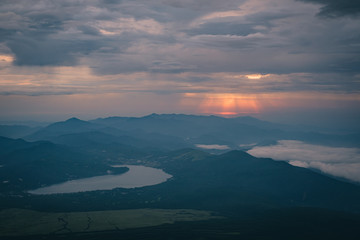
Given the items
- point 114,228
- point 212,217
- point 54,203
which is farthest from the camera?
point 54,203

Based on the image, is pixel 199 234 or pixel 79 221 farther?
pixel 79 221

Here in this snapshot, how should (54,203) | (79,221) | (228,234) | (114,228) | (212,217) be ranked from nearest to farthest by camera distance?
(228,234), (114,228), (79,221), (212,217), (54,203)

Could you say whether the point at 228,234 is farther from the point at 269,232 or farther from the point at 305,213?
the point at 305,213

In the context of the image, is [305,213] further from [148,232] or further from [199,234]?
[148,232]

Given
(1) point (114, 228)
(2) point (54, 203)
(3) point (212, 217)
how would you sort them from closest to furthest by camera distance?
(1) point (114, 228) → (3) point (212, 217) → (2) point (54, 203)

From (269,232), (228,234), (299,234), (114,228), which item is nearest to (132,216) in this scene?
(114,228)

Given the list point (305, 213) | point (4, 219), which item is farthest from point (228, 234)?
point (4, 219)
